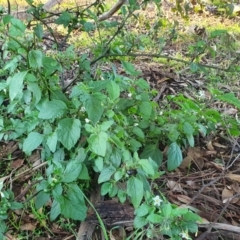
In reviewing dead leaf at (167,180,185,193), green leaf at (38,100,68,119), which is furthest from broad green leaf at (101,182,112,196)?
dead leaf at (167,180,185,193)

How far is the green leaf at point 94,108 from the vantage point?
4.33 ft

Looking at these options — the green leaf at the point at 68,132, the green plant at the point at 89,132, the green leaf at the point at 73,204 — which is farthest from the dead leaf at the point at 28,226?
the green leaf at the point at 68,132

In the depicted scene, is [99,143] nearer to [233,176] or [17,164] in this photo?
[17,164]

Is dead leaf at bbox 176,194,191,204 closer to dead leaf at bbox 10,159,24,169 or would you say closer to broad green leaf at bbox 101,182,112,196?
broad green leaf at bbox 101,182,112,196

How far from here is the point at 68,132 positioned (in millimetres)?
1385

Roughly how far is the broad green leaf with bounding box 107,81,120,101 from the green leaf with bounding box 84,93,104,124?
145mm

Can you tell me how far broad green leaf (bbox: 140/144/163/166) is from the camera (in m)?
1.66

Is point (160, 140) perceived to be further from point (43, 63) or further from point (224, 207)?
point (43, 63)

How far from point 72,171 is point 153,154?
0.41m

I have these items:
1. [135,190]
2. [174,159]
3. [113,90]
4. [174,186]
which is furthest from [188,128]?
[135,190]

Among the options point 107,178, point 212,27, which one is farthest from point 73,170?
point 212,27

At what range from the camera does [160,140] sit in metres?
1.78

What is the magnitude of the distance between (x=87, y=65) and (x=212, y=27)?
9.78ft

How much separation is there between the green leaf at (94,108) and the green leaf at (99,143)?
50 mm
